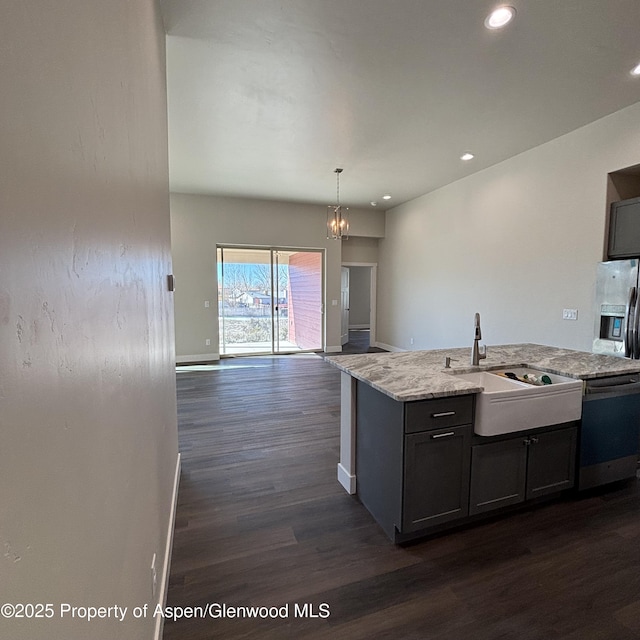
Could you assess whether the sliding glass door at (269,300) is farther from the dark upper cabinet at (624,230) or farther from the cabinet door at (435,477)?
the cabinet door at (435,477)

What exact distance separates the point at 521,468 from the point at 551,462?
278 mm

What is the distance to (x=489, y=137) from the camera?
4105 millimetres

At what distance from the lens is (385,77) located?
2977 millimetres

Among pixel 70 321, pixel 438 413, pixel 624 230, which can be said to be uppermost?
pixel 624 230

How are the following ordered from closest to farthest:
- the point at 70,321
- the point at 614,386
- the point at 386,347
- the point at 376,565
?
the point at 70,321, the point at 376,565, the point at 614,386, the point at 386,347

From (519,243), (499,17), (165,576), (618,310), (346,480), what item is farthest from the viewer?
(519,243)

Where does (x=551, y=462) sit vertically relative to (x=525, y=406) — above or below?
below

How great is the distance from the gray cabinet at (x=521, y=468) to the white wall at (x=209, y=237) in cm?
575

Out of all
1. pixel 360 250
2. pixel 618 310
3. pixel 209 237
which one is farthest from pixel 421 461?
pixel 360 250

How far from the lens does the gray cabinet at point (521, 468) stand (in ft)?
6.89

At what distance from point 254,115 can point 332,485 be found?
363 centimetres

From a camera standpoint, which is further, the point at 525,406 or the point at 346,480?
the point at 346,480

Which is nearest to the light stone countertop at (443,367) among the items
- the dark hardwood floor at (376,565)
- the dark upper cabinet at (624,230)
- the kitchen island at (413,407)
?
the kitchen island at (413,407)

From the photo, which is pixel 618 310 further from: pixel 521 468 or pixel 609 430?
pixel 521 468
